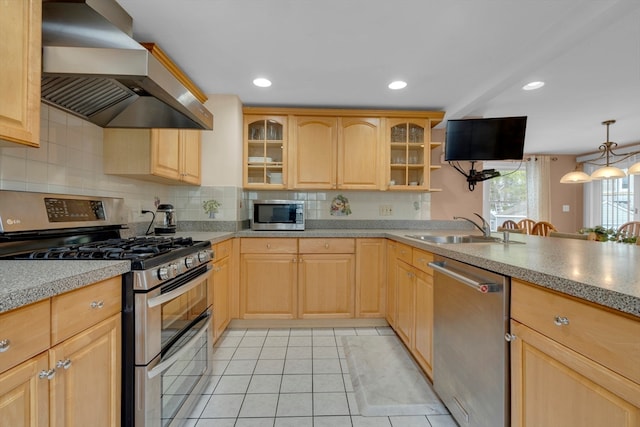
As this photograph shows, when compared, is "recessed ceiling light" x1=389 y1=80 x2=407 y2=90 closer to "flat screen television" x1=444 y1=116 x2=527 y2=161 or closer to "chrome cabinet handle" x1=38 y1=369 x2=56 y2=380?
"flat screen television" x1=444 y1=116 x2=527 y2=161

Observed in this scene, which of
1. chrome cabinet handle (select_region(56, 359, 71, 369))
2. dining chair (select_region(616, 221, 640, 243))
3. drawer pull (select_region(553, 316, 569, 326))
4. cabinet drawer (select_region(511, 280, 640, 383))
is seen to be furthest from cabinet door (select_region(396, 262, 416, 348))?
dining chair (select_region(616, 221, 640, 243))

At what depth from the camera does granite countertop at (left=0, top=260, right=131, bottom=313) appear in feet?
2.22

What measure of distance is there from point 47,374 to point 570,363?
143 centimetres

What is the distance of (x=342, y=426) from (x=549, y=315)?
44.7 inches

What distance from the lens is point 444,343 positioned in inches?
59.3

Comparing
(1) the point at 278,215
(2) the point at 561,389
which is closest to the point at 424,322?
(2) the point at 561,389

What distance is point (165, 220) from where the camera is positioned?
2.45 meters

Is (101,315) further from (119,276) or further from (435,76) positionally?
(435,76)

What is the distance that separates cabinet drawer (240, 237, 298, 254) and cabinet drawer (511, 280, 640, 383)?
1855 millimetres

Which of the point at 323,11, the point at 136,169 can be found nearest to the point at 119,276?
the point at 136,169

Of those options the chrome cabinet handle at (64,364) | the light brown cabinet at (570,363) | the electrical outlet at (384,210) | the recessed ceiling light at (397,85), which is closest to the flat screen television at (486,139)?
the recessed ceiling light at (397,85)

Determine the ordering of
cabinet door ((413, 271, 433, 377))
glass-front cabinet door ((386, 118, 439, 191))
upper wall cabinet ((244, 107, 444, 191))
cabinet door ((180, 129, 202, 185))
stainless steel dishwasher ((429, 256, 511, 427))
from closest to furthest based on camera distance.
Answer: stainless steel dishwasher ((429, 256, 511, 427)) → cabinet door ((413, 271, 433, 377)) → cabinet door ((180, 129, 202, 185)) → upper wall cabinet ((244, 107, 444, 191)) → glass-front cabinet door ((386, 118, 439, 191))

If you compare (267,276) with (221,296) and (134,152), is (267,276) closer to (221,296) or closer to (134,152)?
(221,296)

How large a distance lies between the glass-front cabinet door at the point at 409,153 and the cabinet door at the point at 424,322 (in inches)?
54.2
